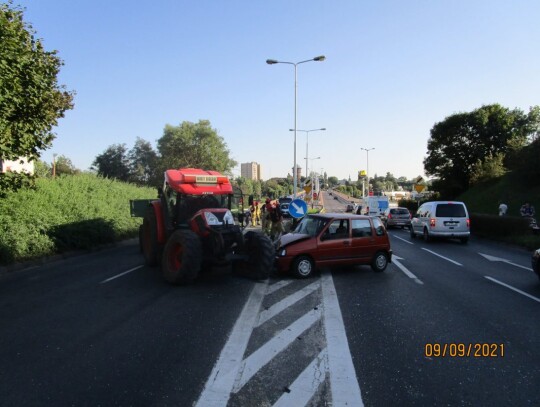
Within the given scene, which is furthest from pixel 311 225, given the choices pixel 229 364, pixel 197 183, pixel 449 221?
pixel 449 221

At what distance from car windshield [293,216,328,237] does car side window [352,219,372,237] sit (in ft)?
2.46

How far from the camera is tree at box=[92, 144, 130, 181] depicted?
67375 millimetres

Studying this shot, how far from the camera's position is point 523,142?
37938mm

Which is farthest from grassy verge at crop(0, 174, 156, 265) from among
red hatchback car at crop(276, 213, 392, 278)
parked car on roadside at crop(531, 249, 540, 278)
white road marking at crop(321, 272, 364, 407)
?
parked car on roadside at crop(531, 249, 540, 278)

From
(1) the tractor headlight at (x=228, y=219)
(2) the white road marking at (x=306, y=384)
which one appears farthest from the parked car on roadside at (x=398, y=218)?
(2) the white road marking at (x=306, y=384)

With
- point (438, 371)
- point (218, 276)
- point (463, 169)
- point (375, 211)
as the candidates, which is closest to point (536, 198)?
point (375, 211)

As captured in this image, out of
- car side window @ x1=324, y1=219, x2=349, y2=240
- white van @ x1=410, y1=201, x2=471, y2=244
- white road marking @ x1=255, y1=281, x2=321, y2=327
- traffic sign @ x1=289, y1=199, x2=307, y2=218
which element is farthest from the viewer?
white van @ x1=410, y1=201, x2=471, y2=244

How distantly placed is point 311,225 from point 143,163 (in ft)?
219

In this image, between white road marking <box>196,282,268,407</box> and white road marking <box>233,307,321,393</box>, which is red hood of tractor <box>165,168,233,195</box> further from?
white road marking <box>233,307,321,393</box>

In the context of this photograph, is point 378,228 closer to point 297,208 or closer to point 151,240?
point 297,208

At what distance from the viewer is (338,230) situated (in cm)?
973

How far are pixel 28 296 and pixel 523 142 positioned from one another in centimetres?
4233

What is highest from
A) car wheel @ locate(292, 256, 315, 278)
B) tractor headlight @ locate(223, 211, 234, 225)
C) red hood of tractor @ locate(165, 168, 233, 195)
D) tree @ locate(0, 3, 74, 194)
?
tree @ locate(0, 3, 74, 194)
